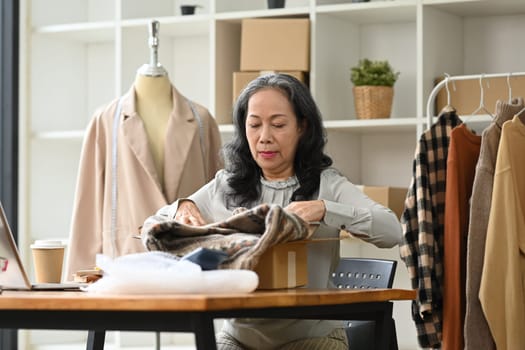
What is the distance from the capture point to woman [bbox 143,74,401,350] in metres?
2.56

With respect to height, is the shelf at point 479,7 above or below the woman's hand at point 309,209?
above

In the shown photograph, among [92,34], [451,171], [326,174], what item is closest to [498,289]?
[451,171]

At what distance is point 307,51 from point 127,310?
2500 millimetres

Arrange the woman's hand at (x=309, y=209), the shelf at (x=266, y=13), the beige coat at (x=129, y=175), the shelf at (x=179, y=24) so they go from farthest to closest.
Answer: the shelf at (x=179, y=24) → the shelf at (x=266, y=13) → the beige coat at (x=129, y=175) → the woman's hand at (x=309, y=209)

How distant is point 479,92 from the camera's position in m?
3.87

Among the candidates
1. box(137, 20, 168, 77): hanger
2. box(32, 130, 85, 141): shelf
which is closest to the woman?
box(137, 20, 168, 77): hanger

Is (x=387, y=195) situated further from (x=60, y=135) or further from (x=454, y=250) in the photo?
(x=60, y=135)

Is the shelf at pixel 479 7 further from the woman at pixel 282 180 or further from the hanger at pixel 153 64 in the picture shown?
the woman at pixel 282 180

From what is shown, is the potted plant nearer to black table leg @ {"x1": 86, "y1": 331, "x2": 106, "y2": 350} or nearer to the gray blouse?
the gray blouse

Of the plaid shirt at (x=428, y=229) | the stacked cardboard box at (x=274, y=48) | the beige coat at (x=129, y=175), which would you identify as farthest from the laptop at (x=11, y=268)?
the stacked cardboard box at (x=274, y=48)

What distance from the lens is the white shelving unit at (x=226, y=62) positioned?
4.16 m

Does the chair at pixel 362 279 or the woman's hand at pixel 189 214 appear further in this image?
the chair at pixel 362 279

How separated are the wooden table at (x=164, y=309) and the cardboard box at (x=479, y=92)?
6.40 feet

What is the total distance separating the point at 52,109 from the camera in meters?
4.88
